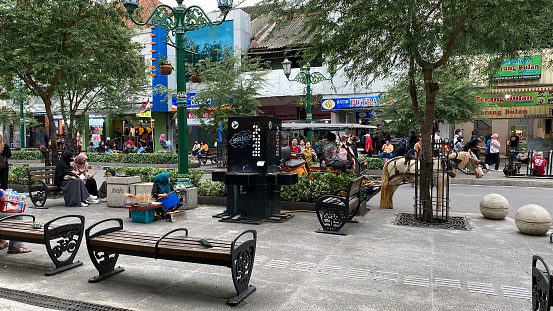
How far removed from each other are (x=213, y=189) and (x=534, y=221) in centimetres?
759

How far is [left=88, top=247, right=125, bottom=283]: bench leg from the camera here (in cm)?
549

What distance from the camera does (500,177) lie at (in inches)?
701

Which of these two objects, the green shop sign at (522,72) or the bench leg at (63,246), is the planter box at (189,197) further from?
the green shop sign at (522,72)

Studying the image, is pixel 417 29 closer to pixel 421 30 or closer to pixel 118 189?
pixel 421 30

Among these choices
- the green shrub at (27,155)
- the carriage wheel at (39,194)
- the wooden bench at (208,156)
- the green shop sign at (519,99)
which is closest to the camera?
the carriage wheel at (39,194)

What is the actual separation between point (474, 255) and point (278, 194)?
4366 millimetres

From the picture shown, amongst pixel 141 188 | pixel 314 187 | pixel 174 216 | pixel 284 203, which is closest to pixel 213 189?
pixel 141 188

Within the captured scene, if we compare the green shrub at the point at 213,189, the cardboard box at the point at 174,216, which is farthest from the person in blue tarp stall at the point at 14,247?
the green shrub at the point at 213,189

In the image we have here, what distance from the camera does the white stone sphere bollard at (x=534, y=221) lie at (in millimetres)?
7973

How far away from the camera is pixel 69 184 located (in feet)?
37.9

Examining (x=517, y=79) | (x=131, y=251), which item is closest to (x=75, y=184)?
(x=131, y=251)

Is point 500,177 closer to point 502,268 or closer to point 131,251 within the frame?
point 502,268

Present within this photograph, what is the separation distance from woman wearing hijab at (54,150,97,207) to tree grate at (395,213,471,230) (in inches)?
323

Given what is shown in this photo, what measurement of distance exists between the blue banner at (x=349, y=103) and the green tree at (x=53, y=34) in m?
18.5
